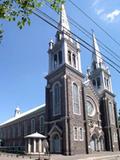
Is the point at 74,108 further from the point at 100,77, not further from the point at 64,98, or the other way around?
the point at 100,77

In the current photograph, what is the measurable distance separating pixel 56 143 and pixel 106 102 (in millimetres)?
15617

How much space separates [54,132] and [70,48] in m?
15.3

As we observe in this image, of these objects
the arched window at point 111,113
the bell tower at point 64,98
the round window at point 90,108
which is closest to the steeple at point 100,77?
the arched window at point 111,113

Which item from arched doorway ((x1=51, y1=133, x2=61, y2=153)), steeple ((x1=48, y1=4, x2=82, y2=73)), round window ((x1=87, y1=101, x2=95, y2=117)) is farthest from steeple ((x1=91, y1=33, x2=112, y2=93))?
arched doorway ((x1=51, y1=133, x2=61, y2=153))

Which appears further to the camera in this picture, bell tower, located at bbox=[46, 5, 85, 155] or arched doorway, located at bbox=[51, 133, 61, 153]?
arched doorway, located at bbox=[51, 133, 61, 153]

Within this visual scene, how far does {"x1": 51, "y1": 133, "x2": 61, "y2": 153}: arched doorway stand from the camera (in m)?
30.8

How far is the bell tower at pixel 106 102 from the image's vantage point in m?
39.6

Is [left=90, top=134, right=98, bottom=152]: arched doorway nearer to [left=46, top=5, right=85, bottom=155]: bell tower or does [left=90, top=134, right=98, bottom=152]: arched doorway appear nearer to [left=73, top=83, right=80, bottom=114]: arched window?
[left=46, top=5, right=85, bottom=155]: bell tower

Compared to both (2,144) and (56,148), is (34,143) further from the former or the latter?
(2,144)

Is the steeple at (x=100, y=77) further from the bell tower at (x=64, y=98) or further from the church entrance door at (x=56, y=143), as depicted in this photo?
the church entrance door at (x=56, y=143)

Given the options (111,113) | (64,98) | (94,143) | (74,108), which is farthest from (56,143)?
(111,113)

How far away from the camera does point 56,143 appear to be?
31.4m

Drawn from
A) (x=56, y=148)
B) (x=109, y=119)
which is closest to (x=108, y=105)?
(x=109, y=119)

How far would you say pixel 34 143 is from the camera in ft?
97.6
